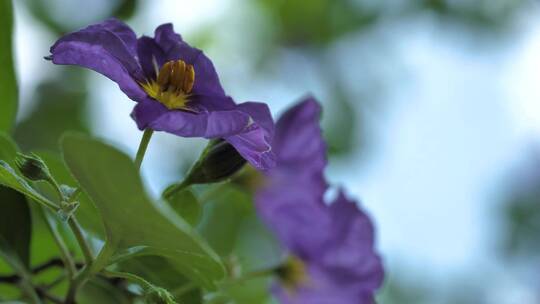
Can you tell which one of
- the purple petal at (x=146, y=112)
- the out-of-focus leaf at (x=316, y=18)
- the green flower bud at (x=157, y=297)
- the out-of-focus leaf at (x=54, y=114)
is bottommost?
the green flower bud at (x=157, y=297)

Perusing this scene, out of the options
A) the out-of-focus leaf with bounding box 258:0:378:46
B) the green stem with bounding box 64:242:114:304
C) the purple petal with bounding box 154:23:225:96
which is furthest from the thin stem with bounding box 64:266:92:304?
the out-of-focus leaf with bounding box 258:0:378:46

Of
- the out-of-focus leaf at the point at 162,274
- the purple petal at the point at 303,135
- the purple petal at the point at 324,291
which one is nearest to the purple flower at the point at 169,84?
the out-of-focus leaf at the point at 162,274

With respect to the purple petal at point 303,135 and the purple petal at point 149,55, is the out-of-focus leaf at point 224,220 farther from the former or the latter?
the purple petal at point 149,55

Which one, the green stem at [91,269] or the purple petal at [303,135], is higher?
the purple petal at [303,135]

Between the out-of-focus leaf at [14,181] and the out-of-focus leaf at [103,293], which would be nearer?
the out-of-focus leaf at [14,181]

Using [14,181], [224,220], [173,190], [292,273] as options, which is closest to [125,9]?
[224,220]

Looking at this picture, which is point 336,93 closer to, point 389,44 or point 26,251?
point 389,44

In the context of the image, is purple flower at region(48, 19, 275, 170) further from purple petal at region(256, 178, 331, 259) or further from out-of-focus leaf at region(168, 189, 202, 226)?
purple petal at region(256, 178, 331, 259)
